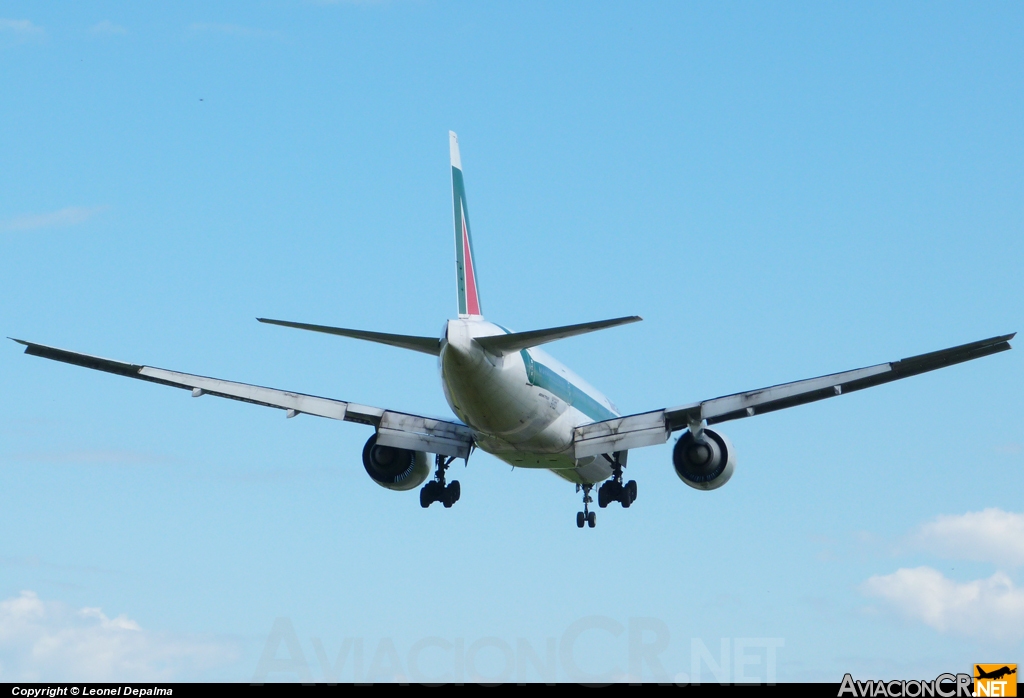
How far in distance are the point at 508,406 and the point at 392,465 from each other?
559cm

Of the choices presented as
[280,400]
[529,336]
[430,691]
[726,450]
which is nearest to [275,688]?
[430,691]

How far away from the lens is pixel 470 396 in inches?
1367

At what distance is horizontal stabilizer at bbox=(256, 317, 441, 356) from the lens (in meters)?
31.3

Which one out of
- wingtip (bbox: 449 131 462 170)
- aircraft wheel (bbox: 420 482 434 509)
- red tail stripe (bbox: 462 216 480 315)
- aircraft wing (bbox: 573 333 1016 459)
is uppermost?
wingtip (bbox: 449 131 462 170)

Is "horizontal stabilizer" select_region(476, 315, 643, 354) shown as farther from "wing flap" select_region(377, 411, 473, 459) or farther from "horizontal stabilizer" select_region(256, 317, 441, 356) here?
"wing flap" select_region(377, 411, 473, 459)

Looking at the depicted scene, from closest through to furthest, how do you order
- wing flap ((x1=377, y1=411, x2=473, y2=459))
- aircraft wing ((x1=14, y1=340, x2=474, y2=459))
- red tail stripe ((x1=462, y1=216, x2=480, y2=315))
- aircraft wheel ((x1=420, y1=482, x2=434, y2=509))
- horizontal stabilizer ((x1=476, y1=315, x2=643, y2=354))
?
horizontal stabilizer ((x1=476, y1=315, x2=643, y2=354))
aircraft wing ((x1=14, y1=340, x2=474, y2=459))
red tail stripe ((x1=462, y1=216, x2=480, y2=315))
wing flap ((x1=377, y1=411, x2=473, y2=459))
aircraft wheel ((x1=420, y1=482, x2=434, y2=509))

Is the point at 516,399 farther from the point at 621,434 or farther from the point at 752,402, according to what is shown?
the point at 752,402

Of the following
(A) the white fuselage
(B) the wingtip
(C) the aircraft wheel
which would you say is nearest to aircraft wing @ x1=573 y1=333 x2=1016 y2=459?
(A) the white fuselage

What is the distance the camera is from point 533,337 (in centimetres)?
3284

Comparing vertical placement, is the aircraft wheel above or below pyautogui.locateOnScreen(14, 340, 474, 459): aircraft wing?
below

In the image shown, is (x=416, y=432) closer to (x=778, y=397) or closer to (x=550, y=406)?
(x=550, y=406)

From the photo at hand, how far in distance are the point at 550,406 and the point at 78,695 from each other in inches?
652

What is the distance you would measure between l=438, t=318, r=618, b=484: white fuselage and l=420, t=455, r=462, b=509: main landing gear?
1.81 m

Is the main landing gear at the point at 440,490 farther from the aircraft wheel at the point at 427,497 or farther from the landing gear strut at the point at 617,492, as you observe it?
the landing gear strut at the point at 617,492
